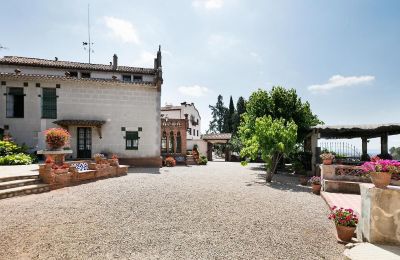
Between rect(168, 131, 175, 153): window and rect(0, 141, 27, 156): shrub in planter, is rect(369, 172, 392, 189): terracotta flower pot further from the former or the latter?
rect(168, 131, 175, 153): window

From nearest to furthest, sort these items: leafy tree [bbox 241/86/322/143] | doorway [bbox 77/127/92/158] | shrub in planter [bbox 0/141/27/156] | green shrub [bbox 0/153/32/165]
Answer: green shrub [bbox 0/153/32/165] < shrub in planter [bbox 0/141/27/156] < doorway [bbox 77/127/92/158] < leafy tree [bbox 241/86/322/143]

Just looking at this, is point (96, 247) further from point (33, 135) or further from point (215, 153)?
point (215, 153)

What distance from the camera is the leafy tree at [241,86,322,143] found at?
20.7 m

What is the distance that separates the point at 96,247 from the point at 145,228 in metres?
1.47

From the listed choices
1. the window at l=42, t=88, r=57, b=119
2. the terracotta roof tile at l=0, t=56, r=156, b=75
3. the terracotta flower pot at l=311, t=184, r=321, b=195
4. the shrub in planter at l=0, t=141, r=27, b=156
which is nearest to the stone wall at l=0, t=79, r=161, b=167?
the window at l=42, t=88, r=57, b=119

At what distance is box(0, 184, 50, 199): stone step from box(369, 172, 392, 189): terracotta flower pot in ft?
39.1

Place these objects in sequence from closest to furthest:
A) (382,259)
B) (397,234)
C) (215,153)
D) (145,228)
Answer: (382,259) → (397,234) → (145,228) → (215,153)

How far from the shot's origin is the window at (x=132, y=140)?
1977 centimetres

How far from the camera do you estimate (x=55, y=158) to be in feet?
38.7

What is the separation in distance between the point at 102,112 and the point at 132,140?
3.45m

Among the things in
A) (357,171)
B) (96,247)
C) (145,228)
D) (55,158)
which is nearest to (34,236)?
(96,247)

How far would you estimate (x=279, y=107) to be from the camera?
2148 cm

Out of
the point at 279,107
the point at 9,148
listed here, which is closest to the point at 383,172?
the point at 279,107

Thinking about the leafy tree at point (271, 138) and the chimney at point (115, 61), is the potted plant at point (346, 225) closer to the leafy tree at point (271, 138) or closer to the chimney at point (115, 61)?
the leafy tree at point (271, 138)
